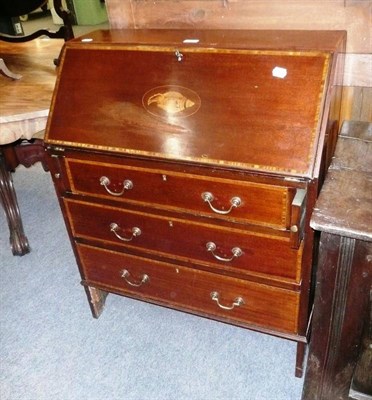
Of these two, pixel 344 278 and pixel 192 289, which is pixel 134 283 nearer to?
pixel 192 289

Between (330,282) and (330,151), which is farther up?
(330,151)

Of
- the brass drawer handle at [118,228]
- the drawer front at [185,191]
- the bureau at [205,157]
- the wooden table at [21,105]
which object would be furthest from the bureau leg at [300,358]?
the wooden table at [21,105]

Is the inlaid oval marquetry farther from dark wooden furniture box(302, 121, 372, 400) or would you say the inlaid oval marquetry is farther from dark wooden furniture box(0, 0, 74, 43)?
dark wooden furniture box(0, 0, 74, 43)

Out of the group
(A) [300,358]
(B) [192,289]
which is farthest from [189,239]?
(A) [300,358]

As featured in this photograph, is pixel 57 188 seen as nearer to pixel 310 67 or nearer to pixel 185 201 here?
pixel 185 201

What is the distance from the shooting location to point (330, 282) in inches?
42.3

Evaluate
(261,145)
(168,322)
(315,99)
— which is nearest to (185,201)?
(261,145)

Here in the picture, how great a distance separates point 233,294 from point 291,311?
0.18m

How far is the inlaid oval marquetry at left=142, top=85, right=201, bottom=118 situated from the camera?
118 centimetres

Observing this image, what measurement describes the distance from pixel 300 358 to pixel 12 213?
4.97 ft

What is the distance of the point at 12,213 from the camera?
7.13ft

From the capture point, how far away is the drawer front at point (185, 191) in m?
1.13

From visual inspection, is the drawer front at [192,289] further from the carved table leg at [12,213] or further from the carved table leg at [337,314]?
the carved table leg at [12,213]

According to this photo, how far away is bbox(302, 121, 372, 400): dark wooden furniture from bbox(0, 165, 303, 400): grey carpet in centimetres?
27
